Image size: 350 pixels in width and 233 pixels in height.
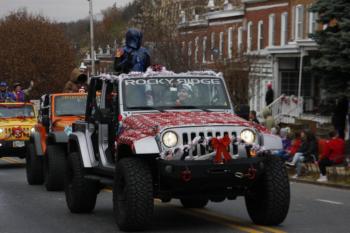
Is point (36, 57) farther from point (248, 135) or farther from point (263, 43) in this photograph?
point (248, 135)

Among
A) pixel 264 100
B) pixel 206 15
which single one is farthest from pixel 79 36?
pixel 264 100

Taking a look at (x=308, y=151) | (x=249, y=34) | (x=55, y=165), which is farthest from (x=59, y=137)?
(x=249, y=34)

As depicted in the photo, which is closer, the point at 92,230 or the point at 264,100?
the point at 92,230

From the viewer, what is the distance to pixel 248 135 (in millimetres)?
11297

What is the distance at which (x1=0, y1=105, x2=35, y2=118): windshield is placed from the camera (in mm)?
25609

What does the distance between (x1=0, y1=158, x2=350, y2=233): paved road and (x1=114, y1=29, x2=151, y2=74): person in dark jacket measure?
2332 mm

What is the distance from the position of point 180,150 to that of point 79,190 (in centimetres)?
324

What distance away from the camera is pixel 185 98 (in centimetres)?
1256

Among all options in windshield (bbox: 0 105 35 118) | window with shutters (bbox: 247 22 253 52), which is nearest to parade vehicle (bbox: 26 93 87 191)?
windshield (bbox: 0 105 35 118)

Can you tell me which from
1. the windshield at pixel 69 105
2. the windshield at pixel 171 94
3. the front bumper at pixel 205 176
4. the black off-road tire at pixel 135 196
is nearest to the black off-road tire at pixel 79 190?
the windshield at pixel 171 94

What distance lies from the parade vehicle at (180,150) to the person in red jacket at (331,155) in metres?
9.29

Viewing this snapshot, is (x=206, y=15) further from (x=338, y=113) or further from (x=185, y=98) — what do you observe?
(x=185, y=98)

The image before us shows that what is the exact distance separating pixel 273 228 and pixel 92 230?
8.10ft

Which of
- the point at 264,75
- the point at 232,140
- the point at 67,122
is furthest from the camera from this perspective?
the point at 264,75
